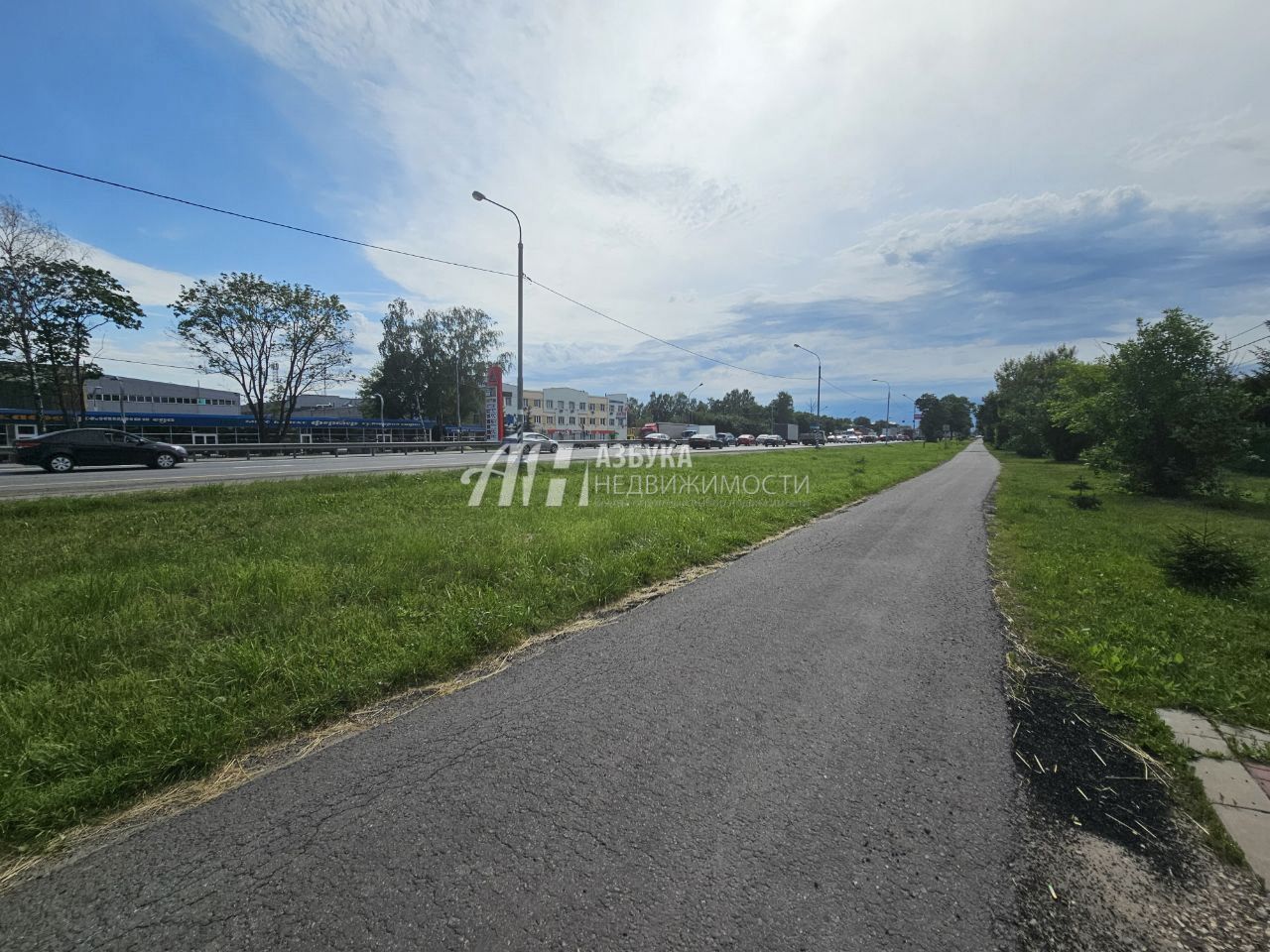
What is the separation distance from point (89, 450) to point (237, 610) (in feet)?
66.3

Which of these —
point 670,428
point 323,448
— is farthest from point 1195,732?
point 670,428

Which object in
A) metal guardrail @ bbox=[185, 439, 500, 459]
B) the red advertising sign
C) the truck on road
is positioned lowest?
metal guardrail @ bbox=[185, 439, 500, 459]

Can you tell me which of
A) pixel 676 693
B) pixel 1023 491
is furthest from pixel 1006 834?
pixel 1023 491

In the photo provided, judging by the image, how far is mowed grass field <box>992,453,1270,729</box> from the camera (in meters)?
3.31

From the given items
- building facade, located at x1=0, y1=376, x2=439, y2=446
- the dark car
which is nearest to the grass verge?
the dark car

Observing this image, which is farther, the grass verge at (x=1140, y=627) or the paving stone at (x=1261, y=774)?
the grass verge at (x=1140, y=627)

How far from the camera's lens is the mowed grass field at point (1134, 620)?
3309 millimetres

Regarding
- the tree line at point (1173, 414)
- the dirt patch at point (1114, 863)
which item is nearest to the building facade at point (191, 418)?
the dirt patch at point (1114, 863)

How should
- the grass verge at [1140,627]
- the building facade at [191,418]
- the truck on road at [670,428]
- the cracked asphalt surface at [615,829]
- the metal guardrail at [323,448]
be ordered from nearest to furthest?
1. the cracked asphalt surface at [615,829]
2. the grass verge at [1140,627]
3. the metal guardrail at [323,448]
4. the building facade at [191,418]
5. the truck on road at [670,428]

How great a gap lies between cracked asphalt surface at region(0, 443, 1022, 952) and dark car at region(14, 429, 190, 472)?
2246cm

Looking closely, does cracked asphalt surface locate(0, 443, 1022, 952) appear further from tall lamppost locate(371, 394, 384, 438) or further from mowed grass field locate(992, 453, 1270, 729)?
tall lamppost locate(371, 394, 384, 438)

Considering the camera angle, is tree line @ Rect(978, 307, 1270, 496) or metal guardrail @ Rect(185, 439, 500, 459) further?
metal guardrail @ Rect(185, 439, 500, 459)

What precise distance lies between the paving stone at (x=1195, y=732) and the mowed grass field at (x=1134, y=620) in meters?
0.10

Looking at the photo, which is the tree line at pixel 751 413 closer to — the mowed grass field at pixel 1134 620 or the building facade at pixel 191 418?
the building facade at pixel 191 418
